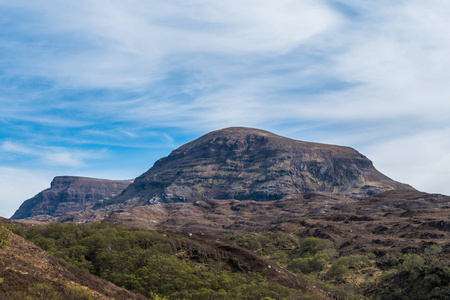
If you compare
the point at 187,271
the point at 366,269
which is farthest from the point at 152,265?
the point at 366,269

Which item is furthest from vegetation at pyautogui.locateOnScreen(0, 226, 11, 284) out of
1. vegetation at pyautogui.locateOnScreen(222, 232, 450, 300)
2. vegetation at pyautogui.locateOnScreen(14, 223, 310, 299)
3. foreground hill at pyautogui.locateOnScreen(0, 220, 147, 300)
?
vegetation at pyautogui.locateOnScreen(222, 232, 450, 300)

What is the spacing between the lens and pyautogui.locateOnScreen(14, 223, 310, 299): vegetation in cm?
6475

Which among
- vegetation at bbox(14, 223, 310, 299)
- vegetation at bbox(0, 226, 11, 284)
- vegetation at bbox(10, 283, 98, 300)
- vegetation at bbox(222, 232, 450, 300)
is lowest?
vegetation at bbox(222, 232, 450, 300)

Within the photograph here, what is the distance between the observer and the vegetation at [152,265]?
64.8 meters

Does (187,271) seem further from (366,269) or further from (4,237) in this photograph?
(366,269)

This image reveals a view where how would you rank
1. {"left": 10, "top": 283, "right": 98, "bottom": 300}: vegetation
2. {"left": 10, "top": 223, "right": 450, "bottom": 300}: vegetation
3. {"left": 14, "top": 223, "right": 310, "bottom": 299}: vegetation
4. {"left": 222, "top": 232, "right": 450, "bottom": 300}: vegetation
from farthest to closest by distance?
{"left": 222, "top": 232, "right": 450, "bottom": 300}: vegetation, {"left": 10, "top": 223, "right": 450, "bottom": 300}: vegetation, {"left": 14, "top": 223, "right": 310, "bottom": 299}: vegetation, {"left": 10, "top": 283, "right": 98, "bottom": 300}: vegetation

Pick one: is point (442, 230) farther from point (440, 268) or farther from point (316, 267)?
point (440, 268)

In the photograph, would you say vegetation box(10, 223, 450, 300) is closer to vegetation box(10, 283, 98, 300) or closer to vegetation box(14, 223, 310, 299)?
vegetation box(14, 223, 310, 299)

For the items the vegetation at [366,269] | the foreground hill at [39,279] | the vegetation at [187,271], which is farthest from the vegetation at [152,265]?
the vegetation at [366,269]

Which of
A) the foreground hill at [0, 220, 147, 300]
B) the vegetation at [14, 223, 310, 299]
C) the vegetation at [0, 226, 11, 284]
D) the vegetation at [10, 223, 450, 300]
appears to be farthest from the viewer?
the vegetation at [10, 223, 450, 300]

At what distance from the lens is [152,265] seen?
71562mm

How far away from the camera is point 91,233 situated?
92500 millimetres

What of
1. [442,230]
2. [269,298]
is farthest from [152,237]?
[442,230]

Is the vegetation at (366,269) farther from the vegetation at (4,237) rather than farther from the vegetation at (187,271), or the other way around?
the vegetation at (4,237)
